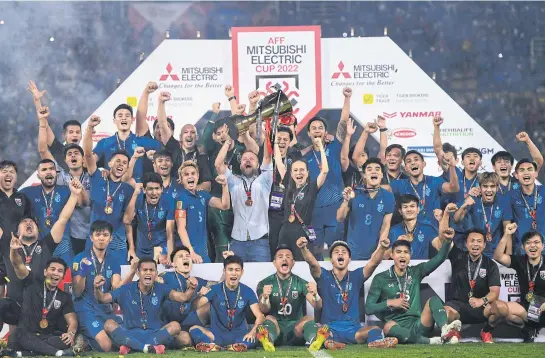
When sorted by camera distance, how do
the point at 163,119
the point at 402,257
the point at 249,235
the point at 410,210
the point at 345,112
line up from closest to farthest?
the point at 402,257
the point at 410,210
the point at 249,235
the point at 163,119
the point at 345,112

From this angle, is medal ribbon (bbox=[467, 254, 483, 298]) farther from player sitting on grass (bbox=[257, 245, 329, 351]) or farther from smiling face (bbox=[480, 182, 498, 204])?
player sitting on grass (bbox=[257, 245, 329, 351])

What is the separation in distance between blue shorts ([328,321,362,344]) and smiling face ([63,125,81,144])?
3.20m

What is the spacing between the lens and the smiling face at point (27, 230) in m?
9.36

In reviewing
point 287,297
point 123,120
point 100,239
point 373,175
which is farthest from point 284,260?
point 123,120

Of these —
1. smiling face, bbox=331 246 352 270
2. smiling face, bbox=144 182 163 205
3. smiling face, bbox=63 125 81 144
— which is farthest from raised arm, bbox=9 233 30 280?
smiling face, bbox=331 246 352 270

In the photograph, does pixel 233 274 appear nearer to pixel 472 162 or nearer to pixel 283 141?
pixel 283 141

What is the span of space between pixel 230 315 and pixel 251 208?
1.51 m

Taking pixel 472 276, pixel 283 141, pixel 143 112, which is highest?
pixel 143 112

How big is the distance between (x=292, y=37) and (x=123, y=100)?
1.91m

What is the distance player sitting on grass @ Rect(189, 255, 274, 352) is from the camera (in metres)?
9.04

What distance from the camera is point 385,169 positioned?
10.7 metres

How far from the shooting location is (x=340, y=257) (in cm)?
929

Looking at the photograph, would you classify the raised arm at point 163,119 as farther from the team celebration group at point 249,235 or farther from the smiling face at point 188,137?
the smiling face at point 188,137

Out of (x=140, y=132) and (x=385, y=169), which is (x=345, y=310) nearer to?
(x=385, y=169)
